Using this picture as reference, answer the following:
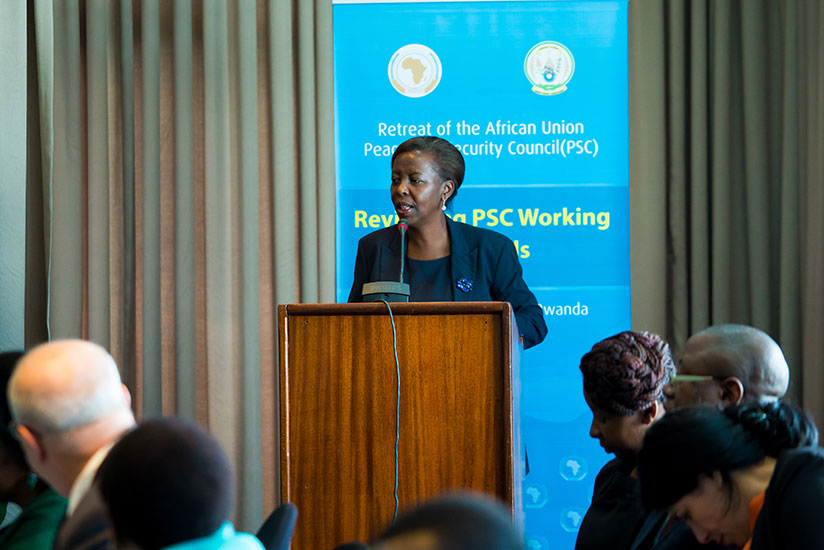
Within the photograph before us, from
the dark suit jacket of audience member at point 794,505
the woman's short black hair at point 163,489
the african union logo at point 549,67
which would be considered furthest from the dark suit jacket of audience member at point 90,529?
the african union logo at point 549,67

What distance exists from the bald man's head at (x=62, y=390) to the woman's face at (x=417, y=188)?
219 cm

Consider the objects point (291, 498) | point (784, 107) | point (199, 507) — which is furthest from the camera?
point (784, 107)

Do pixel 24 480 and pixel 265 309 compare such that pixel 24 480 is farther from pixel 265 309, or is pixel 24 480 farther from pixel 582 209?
pixel 582 209

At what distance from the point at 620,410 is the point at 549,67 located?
295 cm

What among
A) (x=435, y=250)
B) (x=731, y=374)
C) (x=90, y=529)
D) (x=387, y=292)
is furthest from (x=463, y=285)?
(x=90, y=529)

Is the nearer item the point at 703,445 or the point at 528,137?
the point at 703,445

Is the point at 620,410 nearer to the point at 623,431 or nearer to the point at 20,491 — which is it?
the point at 623,431

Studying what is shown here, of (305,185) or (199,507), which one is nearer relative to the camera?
(199,507)

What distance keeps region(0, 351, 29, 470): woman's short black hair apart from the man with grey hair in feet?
1.23

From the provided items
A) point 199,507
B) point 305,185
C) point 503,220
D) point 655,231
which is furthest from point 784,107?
point 199,507

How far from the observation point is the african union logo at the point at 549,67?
5332 millimetres

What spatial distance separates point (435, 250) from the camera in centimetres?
408

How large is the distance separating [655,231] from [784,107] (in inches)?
34.2

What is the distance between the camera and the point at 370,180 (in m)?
5.31
